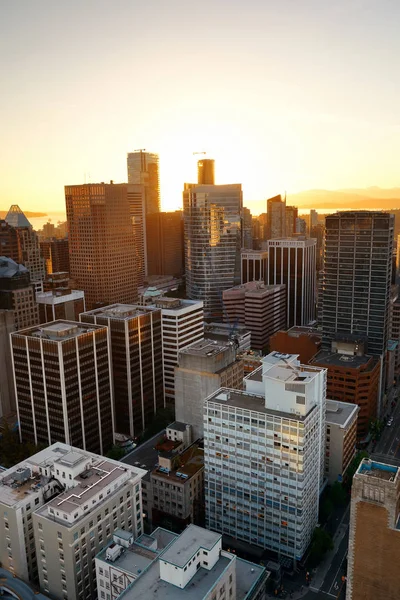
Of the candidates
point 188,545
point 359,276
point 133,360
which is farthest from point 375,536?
point 359,276

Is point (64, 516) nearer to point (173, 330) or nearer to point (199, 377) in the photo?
point (199, 377)

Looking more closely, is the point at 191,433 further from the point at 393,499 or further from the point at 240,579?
the point at 393,499

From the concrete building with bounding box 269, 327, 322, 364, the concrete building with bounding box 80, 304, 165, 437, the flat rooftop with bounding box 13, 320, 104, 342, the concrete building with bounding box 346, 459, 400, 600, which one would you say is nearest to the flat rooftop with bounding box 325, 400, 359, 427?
the concrete building with bounding box 269, 327, 322, 364

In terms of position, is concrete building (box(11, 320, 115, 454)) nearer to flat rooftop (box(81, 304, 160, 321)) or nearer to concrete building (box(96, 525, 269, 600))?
flat rooftop (box(81, 304, 160, 321))

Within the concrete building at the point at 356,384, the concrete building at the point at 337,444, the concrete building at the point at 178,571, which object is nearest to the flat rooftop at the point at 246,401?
the concrete building at the point at 178,571

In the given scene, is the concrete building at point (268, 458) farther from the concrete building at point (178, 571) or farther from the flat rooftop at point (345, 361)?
the flat rooftop at point (345, 361)

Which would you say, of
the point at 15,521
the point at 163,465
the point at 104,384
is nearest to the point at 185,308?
the point at 104,384
